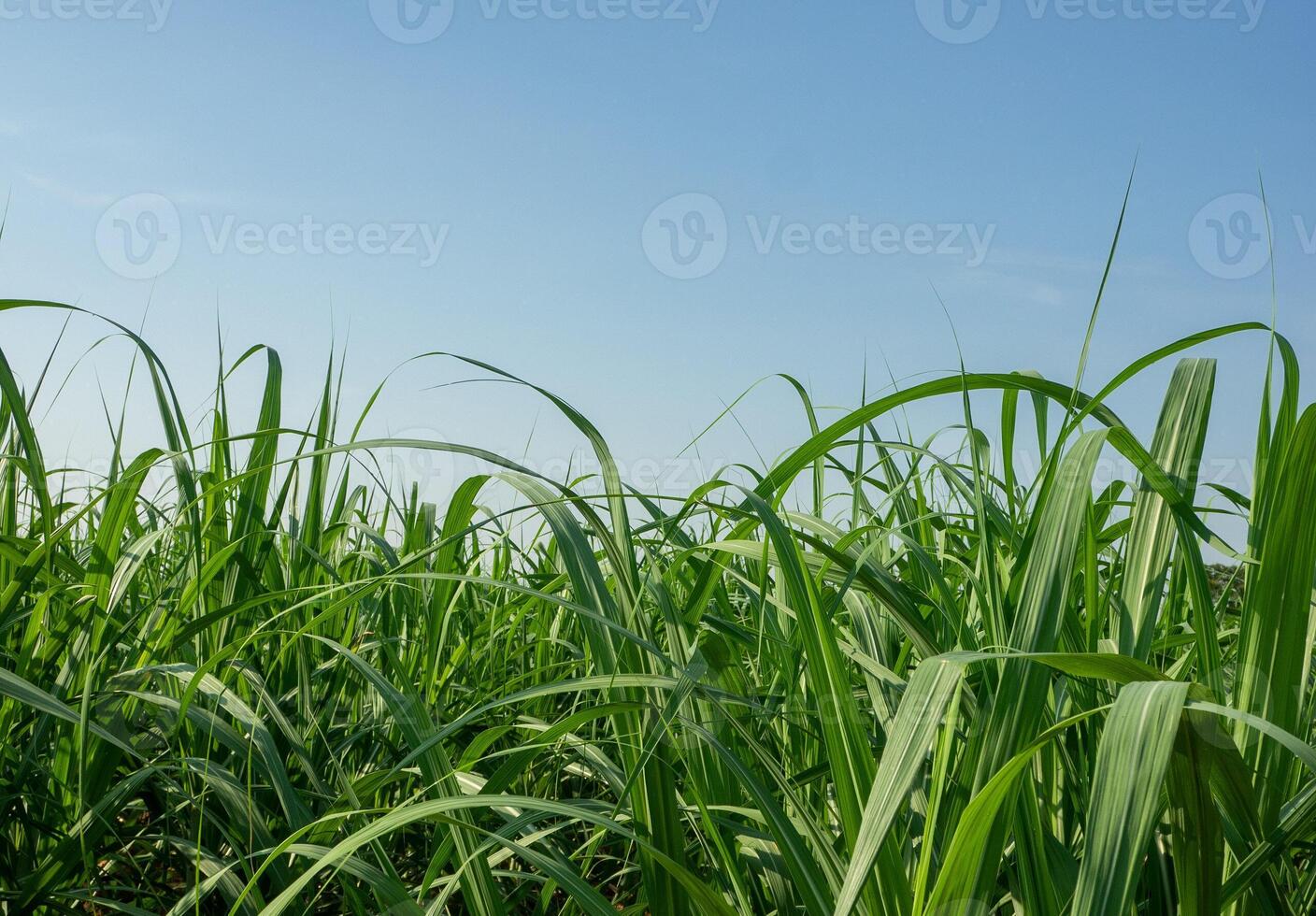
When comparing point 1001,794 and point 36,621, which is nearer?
point 1001,794

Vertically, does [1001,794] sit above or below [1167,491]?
below

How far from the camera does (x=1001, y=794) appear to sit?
576mm

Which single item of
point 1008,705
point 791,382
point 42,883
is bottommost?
point 42,883

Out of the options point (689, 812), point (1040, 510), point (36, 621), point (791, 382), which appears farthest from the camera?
point (791, 382)

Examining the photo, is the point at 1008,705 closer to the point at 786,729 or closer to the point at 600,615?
the point at 600,615

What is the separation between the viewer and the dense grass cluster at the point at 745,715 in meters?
0.65

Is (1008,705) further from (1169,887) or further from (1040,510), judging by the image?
(1169,887)

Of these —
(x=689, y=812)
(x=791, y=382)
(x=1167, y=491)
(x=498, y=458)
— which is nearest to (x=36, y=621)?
(x=498, y=458)

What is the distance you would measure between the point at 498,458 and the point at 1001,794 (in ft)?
1.52

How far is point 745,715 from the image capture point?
1.06 meters

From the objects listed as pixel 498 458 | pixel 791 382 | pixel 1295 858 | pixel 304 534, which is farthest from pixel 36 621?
pixel 1295 858

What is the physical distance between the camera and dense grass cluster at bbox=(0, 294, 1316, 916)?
646 mm

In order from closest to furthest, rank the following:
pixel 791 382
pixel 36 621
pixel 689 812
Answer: pixel 689 812 < pixel 36 621 < pixel 791 382

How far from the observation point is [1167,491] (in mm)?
782
